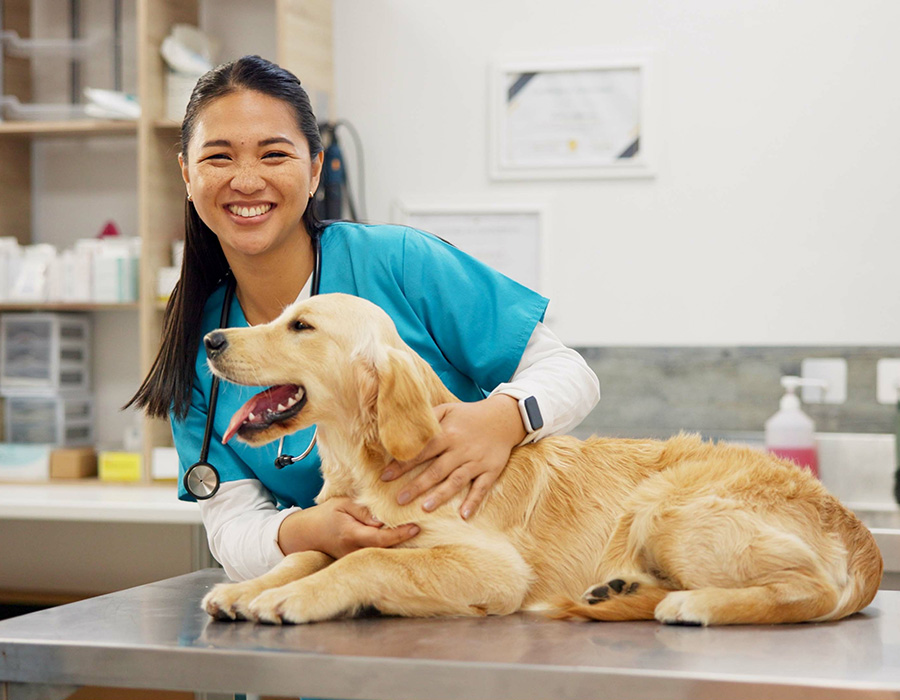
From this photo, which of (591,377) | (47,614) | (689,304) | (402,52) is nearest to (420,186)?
(402,52)

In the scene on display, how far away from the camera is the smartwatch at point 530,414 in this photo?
1.18 m

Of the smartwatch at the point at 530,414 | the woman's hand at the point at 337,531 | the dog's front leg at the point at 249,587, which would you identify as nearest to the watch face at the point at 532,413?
the smartwatch at the point at 530,414

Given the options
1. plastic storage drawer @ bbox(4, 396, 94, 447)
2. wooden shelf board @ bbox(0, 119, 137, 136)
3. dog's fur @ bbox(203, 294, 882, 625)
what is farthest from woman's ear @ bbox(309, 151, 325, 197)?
plastic storage drawer @ bbox(4, 396, 94, 447)

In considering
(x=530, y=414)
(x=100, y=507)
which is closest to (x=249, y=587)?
(x=530, y=414)

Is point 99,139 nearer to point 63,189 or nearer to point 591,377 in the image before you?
point 63,189

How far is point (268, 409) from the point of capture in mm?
1140

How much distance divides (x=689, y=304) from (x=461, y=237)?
78 cm

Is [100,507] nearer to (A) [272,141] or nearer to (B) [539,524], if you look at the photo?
(A) [272,141]

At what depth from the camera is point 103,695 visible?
9.87ft

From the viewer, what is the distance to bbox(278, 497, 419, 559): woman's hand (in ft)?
3.59

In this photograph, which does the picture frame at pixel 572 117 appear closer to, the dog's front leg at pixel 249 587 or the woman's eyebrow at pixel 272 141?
the woman's eyebrow at pixel 272 141

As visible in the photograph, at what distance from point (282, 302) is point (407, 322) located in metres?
0.19

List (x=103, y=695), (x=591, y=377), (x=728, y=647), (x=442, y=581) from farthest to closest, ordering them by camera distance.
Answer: (x=103, y=695) → (x=591, y=377) → (x=442, y=581) → (x=728, y=647)

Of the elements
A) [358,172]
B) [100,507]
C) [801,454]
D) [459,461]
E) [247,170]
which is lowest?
[100,507]
